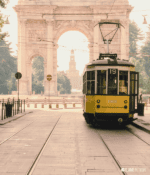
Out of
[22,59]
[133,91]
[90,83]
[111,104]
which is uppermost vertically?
[22,59]

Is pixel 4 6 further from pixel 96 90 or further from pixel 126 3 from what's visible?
pixel 126 3

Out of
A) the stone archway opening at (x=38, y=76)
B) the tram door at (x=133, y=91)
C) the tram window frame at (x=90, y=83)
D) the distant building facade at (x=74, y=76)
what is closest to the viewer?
the tram door at (x=133, y=91)

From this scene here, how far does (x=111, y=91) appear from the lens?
469 inches

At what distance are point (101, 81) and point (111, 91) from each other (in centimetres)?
56

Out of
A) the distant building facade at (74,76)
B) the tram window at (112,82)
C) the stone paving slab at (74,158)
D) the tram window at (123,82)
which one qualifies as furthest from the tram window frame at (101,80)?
the distant building facade at (74,76)

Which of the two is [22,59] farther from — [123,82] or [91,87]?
[123,82]

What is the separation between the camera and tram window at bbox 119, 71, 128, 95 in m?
12.0

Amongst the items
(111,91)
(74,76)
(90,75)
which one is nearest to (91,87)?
(90,75)

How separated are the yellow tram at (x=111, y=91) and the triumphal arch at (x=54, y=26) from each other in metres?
31.1

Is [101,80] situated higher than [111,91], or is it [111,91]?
[101,80]

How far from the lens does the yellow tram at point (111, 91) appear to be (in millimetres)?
11828

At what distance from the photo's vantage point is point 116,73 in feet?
39.5

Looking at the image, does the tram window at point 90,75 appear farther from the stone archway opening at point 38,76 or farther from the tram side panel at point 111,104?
the stone archway opening at point 38,76

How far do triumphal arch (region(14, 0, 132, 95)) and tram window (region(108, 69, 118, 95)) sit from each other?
103 feet
